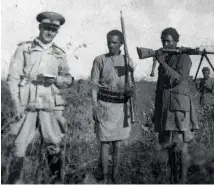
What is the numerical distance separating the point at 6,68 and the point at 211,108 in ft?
14.0

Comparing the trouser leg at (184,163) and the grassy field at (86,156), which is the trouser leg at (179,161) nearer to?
the trouser leg at (184,163)

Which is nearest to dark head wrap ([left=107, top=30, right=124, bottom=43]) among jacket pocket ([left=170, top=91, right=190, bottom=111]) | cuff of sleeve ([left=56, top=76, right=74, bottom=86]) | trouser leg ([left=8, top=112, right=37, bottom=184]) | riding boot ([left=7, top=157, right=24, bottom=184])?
cuff of sleeve ([left=56, top=76, right=74, bottom=86])

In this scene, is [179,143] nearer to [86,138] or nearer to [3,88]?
[86,138]

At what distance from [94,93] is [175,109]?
1195mm

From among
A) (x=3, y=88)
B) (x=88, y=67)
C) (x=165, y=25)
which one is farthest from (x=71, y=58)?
(x=165, y=25)

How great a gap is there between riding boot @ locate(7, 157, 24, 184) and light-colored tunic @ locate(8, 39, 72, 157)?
0.42ft

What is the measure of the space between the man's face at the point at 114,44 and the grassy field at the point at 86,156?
2.02 feet

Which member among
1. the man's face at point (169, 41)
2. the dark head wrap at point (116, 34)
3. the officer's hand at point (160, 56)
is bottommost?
the officer's hand at point (160, 56)

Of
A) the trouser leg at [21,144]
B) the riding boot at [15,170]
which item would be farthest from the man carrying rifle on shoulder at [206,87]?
the riding boot at [15,170]

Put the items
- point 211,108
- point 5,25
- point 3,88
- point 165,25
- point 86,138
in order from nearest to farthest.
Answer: point 3,88 → point 5,25 → point 165,25 → point 86,138 → point 211,108

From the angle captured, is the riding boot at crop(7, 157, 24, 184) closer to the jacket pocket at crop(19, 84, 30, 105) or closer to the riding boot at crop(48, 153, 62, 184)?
the riding boot at crop(48, 153, 62, 184)

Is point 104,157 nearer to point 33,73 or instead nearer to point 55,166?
point 55,166

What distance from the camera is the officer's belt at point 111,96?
15.1 ft

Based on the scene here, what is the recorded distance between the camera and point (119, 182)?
4504 mm
